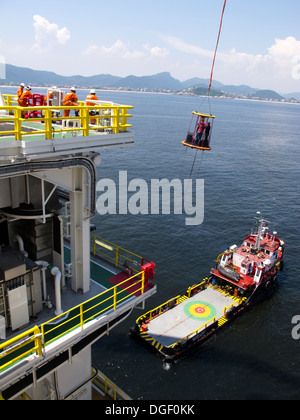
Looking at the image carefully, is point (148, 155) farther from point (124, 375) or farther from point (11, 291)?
point (11, 291)

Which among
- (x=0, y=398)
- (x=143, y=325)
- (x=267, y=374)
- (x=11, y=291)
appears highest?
(x=11, y=291)

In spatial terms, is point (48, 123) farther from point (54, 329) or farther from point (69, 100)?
point (54, 329)

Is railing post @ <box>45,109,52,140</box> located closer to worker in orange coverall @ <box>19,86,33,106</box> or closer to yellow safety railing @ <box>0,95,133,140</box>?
yellow safety railing @ <box>0,95,133,140</box>

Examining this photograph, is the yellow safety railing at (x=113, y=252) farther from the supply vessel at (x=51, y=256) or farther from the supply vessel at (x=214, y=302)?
the supply vessel at (x=214, y=302)

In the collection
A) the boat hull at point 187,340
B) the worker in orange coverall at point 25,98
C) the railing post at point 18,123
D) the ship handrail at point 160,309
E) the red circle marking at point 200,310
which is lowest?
the boat hull at point 187,340

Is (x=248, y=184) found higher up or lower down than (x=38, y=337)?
lower down

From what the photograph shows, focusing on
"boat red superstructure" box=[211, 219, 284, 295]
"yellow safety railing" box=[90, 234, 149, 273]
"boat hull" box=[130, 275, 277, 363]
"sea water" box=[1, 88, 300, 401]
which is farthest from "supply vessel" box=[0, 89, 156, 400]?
"boat red superstructure" box=[211, 219, 284, 295]

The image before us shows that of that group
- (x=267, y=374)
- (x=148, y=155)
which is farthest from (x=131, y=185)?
(x=267, y=374)

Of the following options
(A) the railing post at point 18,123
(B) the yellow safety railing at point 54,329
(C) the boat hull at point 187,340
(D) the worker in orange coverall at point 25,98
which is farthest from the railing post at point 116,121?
(C) the boat hull at point 187,340
